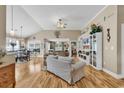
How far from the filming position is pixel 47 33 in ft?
48.7

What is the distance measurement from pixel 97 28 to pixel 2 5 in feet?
17.1

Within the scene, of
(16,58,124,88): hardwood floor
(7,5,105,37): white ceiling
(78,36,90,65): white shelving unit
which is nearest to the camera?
(16,58,124,88): hardwood floor

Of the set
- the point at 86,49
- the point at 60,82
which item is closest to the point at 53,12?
the point at 86,49

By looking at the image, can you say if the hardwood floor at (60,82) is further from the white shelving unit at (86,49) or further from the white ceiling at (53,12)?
the white shelving unit at (86,49)

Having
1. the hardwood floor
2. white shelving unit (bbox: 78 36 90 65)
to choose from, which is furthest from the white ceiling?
the hardwood floor

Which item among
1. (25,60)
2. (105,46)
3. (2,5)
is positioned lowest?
(25,60)

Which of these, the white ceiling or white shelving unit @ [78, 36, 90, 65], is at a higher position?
the white ceiling

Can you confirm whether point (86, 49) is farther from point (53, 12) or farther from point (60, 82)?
point (60, 82)

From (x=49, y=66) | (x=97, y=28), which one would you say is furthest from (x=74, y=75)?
(x=97, y=28)

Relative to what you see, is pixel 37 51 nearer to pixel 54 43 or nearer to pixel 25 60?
pixel 54 43

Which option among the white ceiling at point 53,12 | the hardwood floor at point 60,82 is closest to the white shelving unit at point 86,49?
the white ceiling at point 53,12

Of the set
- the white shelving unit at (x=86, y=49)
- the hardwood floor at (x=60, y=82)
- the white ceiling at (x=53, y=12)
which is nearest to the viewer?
the hardwood floor at (x=60, y=82)

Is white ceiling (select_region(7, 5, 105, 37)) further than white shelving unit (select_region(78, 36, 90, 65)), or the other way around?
white shelving unit (select_region(78, 36, 90, 65))

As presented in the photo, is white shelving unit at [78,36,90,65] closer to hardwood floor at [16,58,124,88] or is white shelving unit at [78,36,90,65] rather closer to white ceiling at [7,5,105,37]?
white ceiling at [7,5,105,37]
